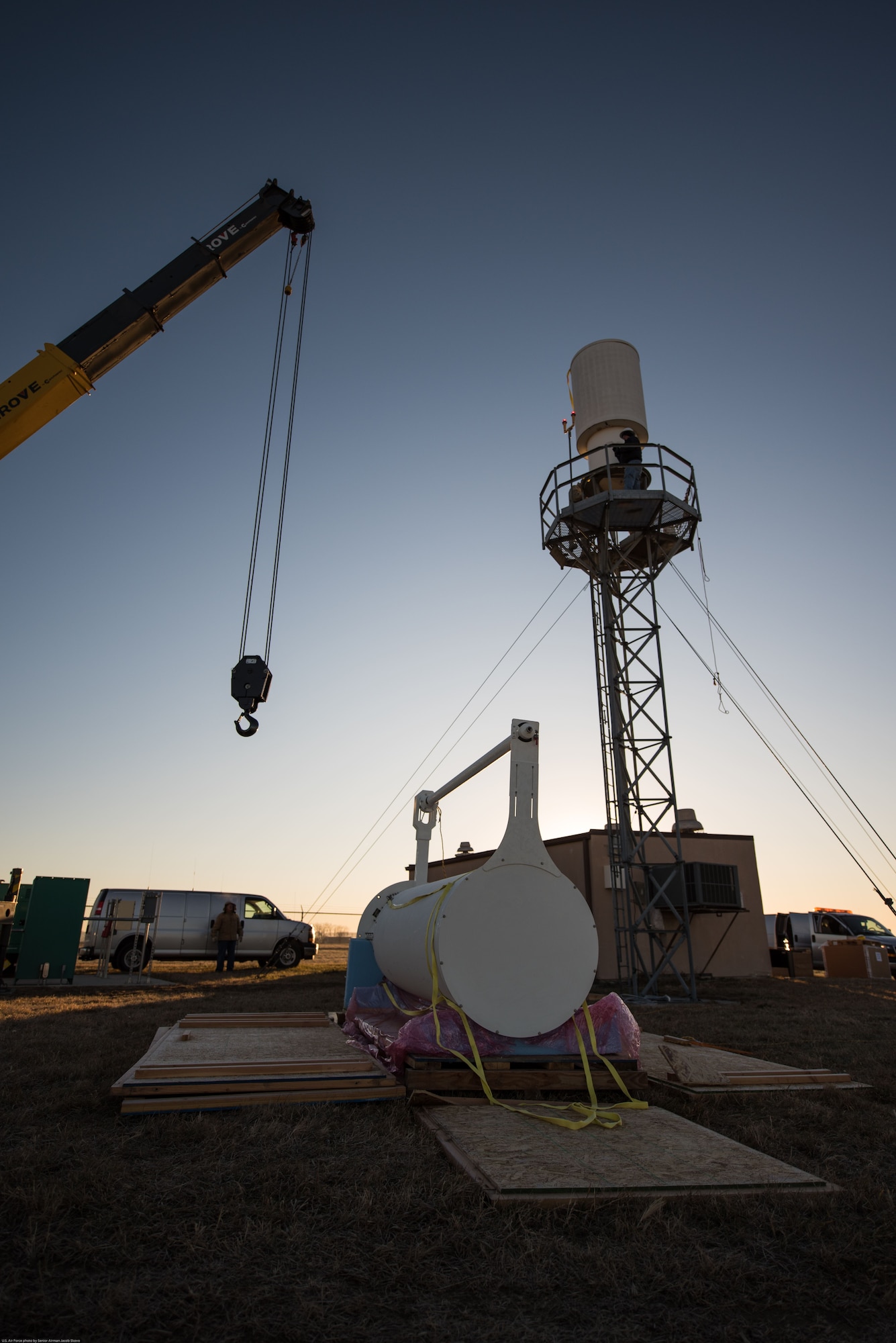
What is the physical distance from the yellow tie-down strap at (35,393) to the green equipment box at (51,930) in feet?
26.4

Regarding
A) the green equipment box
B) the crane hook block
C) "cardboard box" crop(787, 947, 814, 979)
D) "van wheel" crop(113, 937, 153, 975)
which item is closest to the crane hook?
the crane hook block

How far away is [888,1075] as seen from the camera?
20.0ft

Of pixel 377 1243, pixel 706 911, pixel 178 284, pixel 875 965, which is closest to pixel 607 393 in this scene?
pixel 178 284

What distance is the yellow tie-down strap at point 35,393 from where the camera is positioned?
9211 mm

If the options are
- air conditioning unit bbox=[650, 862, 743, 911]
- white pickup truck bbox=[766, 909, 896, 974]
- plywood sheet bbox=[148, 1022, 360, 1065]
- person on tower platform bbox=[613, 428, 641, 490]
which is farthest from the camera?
white pickup truck bbox=[766, 909, 896, 974]

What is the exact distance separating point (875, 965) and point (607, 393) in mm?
15578

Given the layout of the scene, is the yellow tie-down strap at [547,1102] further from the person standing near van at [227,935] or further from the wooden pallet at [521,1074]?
the person standing near van at [227,935]

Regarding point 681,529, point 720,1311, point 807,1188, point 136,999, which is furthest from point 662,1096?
point 681,529

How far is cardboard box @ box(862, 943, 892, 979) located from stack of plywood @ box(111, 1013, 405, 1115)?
16685 mm

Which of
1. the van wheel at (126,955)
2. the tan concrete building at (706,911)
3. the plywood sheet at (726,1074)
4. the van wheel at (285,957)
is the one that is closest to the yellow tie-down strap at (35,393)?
the plywood sheet at (726,1074)

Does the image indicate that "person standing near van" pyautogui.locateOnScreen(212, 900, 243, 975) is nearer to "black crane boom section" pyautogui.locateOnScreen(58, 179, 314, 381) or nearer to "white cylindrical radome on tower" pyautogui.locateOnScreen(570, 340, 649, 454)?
"black crane boom section" pyautogui.locateOnScreen(58, 179, 314, 381)

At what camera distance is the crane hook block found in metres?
8.51

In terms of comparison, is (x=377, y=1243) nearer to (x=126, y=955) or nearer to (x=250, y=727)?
(x=250, y=727)

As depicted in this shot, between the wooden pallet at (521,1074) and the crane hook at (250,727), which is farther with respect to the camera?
the crane hook at (250,727)
